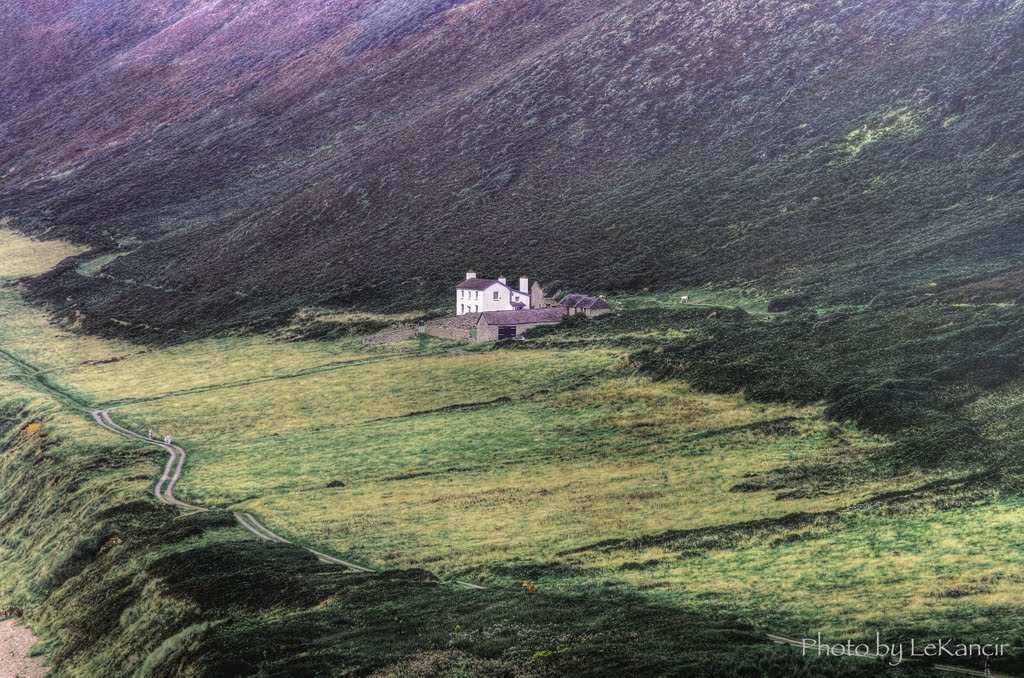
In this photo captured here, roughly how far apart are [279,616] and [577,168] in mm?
111580

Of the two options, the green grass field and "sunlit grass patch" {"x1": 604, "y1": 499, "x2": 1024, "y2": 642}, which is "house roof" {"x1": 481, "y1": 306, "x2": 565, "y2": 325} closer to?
the green grass field

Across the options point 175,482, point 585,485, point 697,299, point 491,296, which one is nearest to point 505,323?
point 491,296

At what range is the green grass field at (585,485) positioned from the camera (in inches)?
1225

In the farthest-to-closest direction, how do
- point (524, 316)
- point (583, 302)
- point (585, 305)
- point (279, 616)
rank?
point (583, 302) < point (585, 305) < point (524, 316) < point (279, 616)

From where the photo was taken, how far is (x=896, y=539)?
3500 centimetres

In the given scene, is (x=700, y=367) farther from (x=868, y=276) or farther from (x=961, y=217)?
(x=961, y=217)

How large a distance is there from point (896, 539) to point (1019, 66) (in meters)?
103

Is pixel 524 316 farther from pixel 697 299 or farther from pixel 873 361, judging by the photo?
pixel 873 361

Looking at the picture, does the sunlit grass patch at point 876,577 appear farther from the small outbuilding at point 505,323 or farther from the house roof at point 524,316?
the house roof at point 524,316

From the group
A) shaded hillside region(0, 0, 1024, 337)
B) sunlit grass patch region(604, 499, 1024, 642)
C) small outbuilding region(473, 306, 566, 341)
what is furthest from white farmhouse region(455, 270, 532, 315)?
sunlit grass patch region(604, 499, 1024, 642)

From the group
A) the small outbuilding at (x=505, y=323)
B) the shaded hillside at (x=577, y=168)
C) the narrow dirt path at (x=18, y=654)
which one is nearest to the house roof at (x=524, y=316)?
the small outbuilding at (x=505, y=323)

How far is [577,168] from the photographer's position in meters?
136

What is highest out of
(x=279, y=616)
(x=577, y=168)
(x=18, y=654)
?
(x=577, y=168)

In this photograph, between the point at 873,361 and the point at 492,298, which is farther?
the point at 492,298
